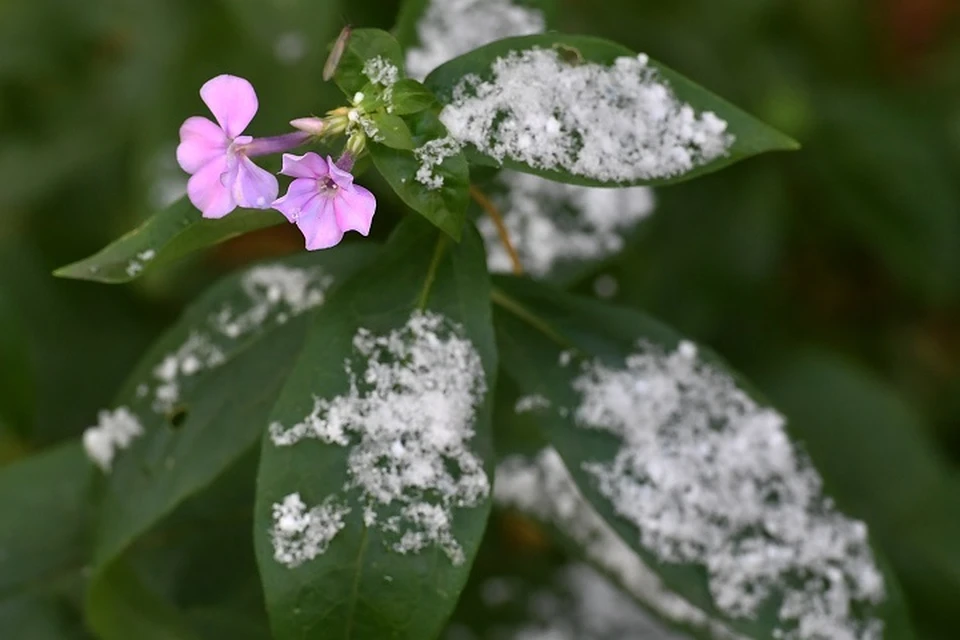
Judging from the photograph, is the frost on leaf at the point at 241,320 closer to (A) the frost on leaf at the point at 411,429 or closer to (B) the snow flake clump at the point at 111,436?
(B) the snow flake clump at the point at 111,436

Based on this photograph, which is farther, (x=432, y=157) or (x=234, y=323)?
(x=234, y=323)

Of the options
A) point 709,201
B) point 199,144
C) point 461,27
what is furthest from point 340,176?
point 709,201

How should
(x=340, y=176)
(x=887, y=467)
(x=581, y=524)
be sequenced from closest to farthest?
(x=340, y=176), (x=581, y=524), (x=887, y=467)

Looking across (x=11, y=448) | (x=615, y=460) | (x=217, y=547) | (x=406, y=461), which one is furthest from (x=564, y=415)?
(x=11, y=448)

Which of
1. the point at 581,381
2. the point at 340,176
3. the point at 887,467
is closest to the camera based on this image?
the point at 340,176

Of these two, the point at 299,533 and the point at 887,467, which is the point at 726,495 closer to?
the point at 299,533

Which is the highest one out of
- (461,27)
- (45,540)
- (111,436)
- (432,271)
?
(461,27)

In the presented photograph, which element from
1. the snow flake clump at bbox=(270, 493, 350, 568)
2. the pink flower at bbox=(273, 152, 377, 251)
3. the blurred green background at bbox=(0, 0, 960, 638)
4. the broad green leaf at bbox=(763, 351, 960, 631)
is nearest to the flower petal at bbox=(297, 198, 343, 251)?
the pink flower at bbox=(273, 152, 377, 251)
